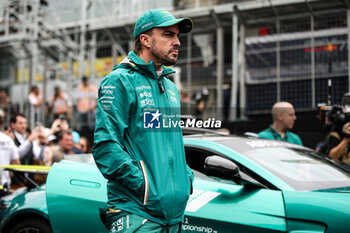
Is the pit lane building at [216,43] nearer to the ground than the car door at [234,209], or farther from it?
farther from it

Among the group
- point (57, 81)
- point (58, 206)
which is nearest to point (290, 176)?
point (58, 206)

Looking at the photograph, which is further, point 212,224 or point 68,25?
point 68,25

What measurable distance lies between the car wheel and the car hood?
2340mm

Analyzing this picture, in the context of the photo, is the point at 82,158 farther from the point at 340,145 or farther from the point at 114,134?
the point at 340,145

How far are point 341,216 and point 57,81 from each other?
1322 centimetres

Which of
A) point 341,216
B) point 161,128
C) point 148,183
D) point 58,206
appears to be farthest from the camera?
point 58,206

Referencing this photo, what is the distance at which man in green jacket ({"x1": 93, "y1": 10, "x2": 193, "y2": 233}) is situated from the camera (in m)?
2.15

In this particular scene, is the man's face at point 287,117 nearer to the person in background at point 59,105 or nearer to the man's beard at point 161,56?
the man's beard at point 161,56

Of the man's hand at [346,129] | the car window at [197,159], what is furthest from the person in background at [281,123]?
the car window at [197,159]

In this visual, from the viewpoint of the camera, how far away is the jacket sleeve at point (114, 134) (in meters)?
2.11

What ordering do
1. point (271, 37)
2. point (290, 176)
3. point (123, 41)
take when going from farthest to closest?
point (123, 41) → point (271, 37) → point (290, 176)

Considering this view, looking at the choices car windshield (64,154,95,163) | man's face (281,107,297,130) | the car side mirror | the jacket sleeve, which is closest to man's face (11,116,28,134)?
car windshield (64,154,95,163)

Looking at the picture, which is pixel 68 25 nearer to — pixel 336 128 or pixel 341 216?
pixel 336 128

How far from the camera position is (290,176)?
11.1 ft
